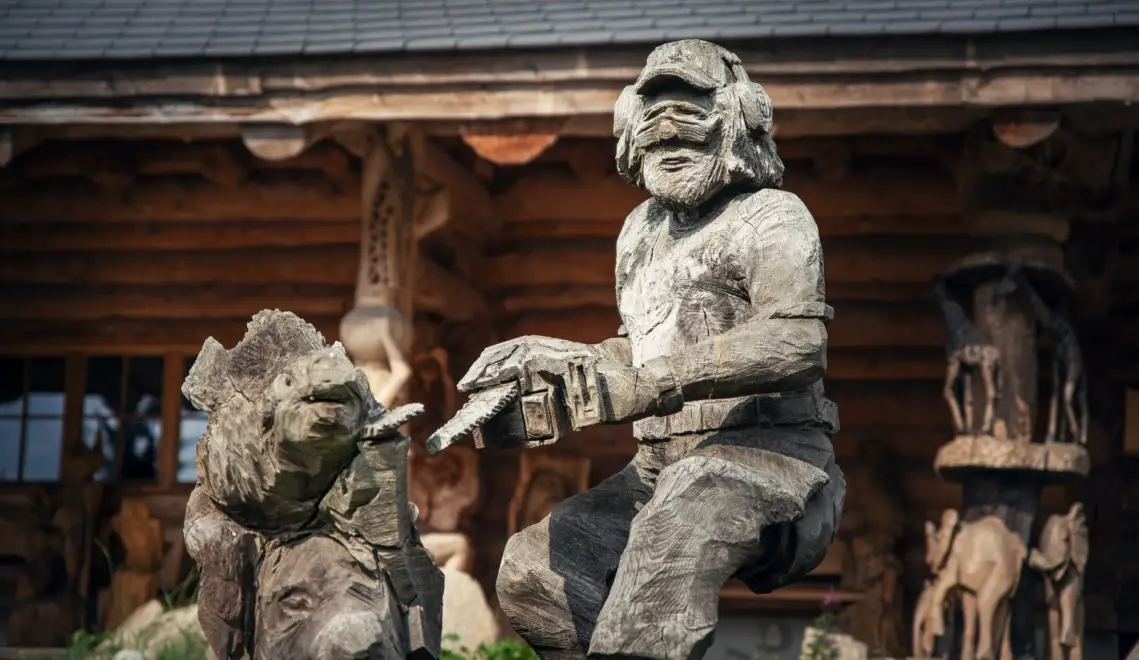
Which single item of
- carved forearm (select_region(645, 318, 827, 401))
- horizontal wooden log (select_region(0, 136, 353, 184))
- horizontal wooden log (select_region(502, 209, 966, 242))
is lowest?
carved forearm (select_region(645, 318, 827, 401))

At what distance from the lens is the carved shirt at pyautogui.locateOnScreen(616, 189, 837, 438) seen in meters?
4.16

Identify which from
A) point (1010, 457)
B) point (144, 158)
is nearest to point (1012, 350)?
point (1010, 457)

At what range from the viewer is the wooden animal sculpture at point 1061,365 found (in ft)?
26.9

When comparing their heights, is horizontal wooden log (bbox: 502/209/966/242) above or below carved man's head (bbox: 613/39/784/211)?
above

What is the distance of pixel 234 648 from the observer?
4031 millimetres

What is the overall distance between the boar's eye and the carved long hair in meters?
1.28

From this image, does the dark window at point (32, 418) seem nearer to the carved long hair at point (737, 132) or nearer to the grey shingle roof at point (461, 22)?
the grey shingle roof at point (461, 22)

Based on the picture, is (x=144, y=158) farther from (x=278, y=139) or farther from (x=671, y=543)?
(x=671, y=543)

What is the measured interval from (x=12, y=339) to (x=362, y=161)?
2.52 metres

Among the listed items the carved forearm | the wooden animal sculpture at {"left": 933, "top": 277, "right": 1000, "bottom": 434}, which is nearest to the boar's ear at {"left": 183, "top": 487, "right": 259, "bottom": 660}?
the carved forearm

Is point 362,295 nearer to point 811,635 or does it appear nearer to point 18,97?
point 18,97

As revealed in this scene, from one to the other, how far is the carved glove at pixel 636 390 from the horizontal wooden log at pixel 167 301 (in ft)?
19.8

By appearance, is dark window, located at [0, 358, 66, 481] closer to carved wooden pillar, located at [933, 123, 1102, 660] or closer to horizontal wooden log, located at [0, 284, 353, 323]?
horizontal wooden log, located at [0, 284, 353, 323]

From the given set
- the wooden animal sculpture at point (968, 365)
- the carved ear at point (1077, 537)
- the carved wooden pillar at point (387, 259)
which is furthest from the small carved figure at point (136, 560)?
the carved ear at point (1077, 537)
